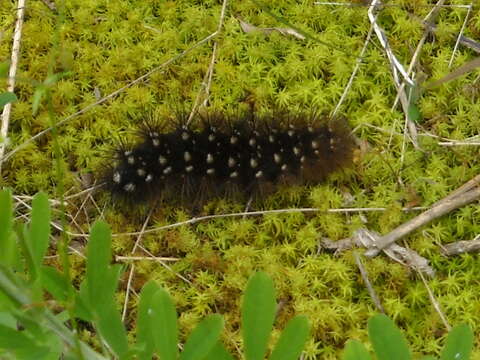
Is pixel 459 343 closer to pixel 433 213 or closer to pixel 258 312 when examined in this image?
pixel 258 312

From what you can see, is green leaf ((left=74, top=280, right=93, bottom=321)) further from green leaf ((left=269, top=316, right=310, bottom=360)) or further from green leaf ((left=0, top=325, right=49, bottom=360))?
green leaf ((left=269, top=316, right=310, bottom=360))

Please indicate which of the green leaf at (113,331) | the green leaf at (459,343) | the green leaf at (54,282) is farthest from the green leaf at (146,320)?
the green leaf at (459,343)

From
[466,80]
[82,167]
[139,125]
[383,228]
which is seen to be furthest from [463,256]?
[82,167]

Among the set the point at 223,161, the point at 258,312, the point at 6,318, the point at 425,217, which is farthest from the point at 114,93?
the point at 258,312

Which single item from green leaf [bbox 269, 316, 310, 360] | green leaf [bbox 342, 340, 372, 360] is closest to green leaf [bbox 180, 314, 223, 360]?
green leaf [bbox 269, 316, 310, 360]

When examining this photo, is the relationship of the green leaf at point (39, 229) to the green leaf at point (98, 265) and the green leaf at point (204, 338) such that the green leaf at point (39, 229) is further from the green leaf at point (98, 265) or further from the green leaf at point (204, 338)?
the green leaf at point (204, 338)

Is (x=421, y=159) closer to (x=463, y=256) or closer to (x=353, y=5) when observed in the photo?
(x=463, y=256)
